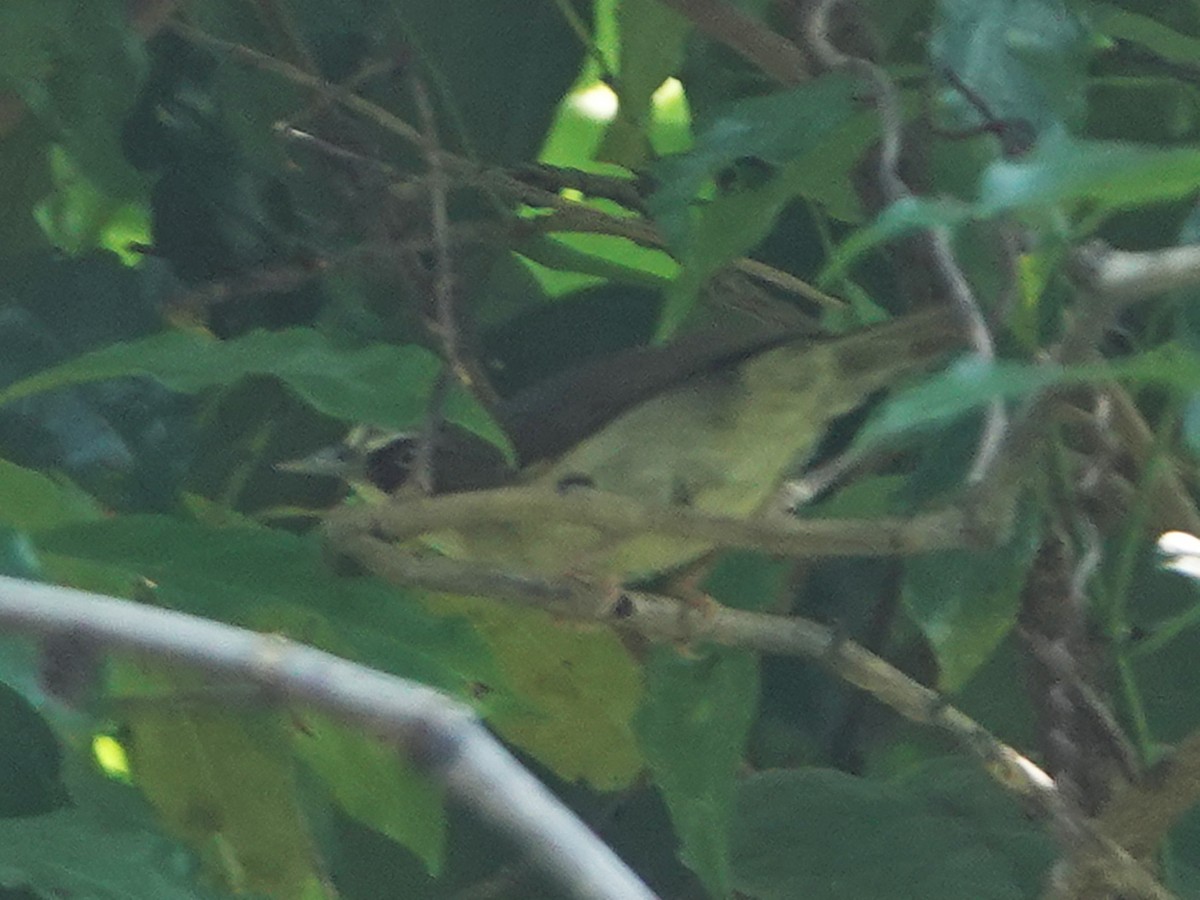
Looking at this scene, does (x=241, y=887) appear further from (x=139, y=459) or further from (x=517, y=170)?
(x=517, y=170)

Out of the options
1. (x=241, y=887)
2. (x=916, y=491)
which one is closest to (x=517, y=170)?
(x=916, y=491)

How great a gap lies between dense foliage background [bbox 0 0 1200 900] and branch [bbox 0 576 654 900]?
0.09 metres

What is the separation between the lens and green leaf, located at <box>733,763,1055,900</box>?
1102 millimetres

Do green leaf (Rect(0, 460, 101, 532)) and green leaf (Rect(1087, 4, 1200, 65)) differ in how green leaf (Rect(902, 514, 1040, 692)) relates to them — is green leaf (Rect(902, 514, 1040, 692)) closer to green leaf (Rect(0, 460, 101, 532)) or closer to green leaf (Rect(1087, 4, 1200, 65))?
green leaf (Rect(1087, 4, 1200, 65))

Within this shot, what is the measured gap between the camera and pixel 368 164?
125cm

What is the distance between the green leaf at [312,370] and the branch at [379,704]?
0.48m

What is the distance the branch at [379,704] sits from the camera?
296mm

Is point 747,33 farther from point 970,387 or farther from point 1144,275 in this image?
point 970,387

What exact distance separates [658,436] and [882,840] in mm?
421

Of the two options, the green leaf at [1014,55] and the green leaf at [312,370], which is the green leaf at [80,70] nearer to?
the green leaf at [312,370]

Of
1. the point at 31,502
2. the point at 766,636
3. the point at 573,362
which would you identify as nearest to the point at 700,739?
the point at 766,636

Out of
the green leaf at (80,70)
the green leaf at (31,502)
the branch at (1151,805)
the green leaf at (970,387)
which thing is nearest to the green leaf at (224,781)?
the green leaf at (31,502)

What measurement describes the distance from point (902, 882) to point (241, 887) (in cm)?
43

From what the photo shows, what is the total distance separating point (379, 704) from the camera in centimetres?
32
